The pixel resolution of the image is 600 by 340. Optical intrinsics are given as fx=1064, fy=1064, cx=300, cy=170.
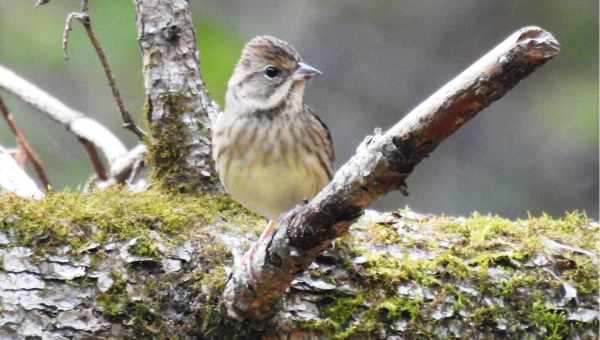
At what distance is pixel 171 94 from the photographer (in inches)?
202

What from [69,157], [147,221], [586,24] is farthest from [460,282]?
[586,24]

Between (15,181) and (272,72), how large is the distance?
4.20ft

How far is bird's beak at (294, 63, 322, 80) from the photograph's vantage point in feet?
15.8

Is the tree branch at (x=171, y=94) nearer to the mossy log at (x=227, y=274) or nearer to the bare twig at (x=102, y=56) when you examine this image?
the bare twig at (x=102, y=56)

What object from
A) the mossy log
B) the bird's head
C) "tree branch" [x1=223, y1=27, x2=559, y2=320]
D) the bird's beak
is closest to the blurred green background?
the bird's head

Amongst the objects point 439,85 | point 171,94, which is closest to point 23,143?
point 171,94

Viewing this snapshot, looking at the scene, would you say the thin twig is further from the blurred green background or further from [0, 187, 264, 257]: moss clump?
the blurred green background

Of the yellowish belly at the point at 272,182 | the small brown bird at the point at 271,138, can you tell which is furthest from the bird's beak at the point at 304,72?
the yellowish belly at the point at 272,182

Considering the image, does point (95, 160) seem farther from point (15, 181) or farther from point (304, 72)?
point (304, 72)

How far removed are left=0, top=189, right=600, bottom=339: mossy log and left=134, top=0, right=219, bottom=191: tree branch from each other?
2.65ft

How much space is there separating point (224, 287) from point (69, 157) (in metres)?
4.33

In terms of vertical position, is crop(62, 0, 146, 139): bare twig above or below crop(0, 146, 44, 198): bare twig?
above

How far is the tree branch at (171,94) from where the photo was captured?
5098 millimetres

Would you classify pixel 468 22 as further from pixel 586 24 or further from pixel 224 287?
pixel 224 287
